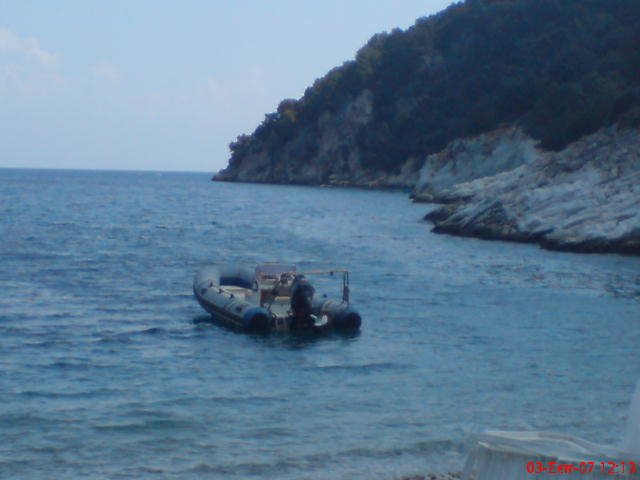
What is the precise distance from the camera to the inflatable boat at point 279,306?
848 inches

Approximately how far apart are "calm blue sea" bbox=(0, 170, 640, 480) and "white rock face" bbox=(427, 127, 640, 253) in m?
1.38

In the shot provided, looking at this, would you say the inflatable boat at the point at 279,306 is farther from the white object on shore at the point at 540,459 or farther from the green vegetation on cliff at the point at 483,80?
the green vegetation on cliff at the point at 483,80

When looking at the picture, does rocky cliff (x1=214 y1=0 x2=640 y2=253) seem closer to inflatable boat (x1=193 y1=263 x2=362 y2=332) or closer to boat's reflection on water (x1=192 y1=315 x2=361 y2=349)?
inflatable boat (x1=193 y1=263 x2=362 y2=332)

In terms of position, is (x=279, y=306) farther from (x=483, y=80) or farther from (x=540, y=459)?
(x=483, y=80)

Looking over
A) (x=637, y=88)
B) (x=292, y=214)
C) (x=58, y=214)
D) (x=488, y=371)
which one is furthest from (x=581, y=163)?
(x=58, y=214)

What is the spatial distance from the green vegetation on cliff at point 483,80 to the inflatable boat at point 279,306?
29462mm

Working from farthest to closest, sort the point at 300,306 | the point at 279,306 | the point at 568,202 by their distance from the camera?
1. the point at 568,202
2. the point at 279,306
3. the point at 300,306

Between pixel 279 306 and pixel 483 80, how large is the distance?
70.2 meters

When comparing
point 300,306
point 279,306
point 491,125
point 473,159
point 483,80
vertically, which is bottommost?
point 279,306

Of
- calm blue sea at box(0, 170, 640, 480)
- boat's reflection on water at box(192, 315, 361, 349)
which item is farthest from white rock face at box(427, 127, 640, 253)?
boat's reflection on water at box(192, 315, 361, 349)

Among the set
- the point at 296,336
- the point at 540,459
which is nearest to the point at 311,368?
the point at 296,336

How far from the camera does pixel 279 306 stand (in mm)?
22312

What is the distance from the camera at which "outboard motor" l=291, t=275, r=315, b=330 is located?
2155 centimetres

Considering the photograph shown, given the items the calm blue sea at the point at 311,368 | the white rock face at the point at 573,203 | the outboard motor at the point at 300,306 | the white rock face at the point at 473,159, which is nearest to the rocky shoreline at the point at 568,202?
the white rock face at the point at 573,203
